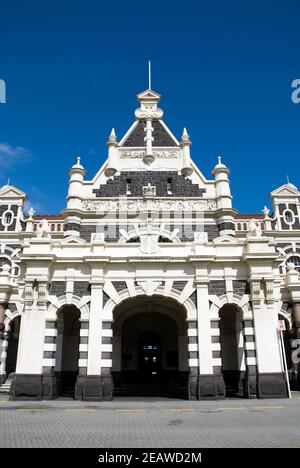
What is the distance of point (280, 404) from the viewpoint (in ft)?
48.7

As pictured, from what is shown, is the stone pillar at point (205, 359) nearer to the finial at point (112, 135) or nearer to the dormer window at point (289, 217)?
the finial at point (112, 135)

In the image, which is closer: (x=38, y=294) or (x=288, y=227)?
(x=38, y=294)

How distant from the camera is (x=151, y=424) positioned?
35.8 feet

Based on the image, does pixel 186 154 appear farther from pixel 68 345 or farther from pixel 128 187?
pixel 68 345

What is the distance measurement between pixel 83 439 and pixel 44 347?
29.8 ft

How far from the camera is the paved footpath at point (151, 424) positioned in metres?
8.51

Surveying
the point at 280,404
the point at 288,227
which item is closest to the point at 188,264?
the point at 280,404

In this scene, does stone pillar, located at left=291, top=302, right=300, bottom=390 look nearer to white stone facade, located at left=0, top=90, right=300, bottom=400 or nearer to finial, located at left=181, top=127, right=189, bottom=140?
white stone facade, located at left=0, top=90, right=300, bottom=400

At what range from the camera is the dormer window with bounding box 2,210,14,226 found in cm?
3091

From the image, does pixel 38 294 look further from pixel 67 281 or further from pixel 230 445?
pixel 230 445

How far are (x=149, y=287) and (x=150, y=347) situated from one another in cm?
755

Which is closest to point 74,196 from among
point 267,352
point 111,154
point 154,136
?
point 111,154

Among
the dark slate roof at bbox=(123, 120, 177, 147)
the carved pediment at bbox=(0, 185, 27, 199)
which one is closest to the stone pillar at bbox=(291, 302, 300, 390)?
the dark slate roof at bbox=(123, 120, 177, 147)

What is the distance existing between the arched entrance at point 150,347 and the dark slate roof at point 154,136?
40.7 feet
